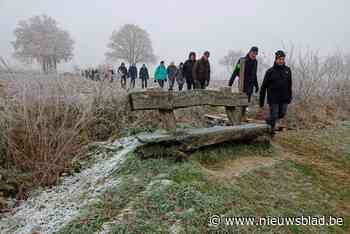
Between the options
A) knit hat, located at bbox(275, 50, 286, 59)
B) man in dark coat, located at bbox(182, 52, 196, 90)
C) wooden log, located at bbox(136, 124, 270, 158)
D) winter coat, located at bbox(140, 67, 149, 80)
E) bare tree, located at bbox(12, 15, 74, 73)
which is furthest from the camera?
bare tree, located at bbox(12, 15, 74, 73)

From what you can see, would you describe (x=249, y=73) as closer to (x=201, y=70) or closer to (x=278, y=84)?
(x=278, y=84)

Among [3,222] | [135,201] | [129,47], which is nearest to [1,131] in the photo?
[3,222]

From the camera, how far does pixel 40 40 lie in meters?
36.9

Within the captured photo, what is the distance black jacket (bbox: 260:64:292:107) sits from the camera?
5227 millimetres

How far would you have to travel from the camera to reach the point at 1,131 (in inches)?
182

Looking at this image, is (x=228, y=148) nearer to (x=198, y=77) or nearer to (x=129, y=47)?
(x=198, y=77)

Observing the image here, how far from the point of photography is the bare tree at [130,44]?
140 feet

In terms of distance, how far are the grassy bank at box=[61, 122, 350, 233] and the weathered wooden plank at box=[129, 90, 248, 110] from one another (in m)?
0.78

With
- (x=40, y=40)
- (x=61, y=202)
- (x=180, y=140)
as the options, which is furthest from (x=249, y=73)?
(x=40, y=40)

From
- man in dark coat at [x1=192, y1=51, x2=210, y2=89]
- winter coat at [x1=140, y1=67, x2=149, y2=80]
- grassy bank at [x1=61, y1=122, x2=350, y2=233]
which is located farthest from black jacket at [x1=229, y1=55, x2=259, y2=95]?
winter coat at [x1=140, y1=67, x2=149, y2=80]

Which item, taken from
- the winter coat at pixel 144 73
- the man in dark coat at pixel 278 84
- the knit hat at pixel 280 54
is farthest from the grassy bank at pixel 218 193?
the winter coat at pixel 144 73

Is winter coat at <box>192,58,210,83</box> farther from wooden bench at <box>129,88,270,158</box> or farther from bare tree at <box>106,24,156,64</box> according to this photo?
bare tree at <box>106,24,156,64</box>

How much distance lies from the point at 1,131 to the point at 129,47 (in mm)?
40122

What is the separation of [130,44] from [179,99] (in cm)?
4080
